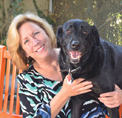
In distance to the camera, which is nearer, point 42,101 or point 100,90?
point 100,90

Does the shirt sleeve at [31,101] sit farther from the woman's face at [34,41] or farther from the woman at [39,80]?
the woman's face at [34,41]

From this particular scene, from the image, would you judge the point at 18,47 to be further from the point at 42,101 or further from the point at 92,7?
the point at 92,7

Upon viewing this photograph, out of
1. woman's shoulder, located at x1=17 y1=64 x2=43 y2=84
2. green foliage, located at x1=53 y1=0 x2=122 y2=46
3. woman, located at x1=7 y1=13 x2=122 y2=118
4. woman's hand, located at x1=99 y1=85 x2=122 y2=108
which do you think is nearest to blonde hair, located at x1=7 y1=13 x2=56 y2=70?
woman, located at x1=7 y1=13 x2=122 y2=118

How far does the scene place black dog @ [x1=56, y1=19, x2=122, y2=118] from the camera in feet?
4.08

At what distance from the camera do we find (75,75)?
52.8 inches

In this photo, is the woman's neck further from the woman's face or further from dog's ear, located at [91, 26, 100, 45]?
dog's ear, located at [91, 26, 100, 45]

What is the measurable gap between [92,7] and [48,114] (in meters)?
1.66

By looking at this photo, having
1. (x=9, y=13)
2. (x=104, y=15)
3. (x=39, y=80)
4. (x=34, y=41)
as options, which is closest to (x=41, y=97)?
(x=39, y=80)

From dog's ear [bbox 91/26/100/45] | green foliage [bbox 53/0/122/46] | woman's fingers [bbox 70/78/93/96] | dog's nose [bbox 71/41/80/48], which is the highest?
green foliage [bbox 53/0/122/46]

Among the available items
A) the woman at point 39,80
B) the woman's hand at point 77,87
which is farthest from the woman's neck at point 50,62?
the woman's hand at point 77,87

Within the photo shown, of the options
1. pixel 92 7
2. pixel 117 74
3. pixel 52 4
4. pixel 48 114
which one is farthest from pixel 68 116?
pixel 52 4

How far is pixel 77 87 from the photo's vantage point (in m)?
1.32

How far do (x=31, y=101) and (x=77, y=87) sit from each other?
0.43 m

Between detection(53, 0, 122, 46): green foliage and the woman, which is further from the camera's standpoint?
detection(53, 0, 122, 46): green foliage
